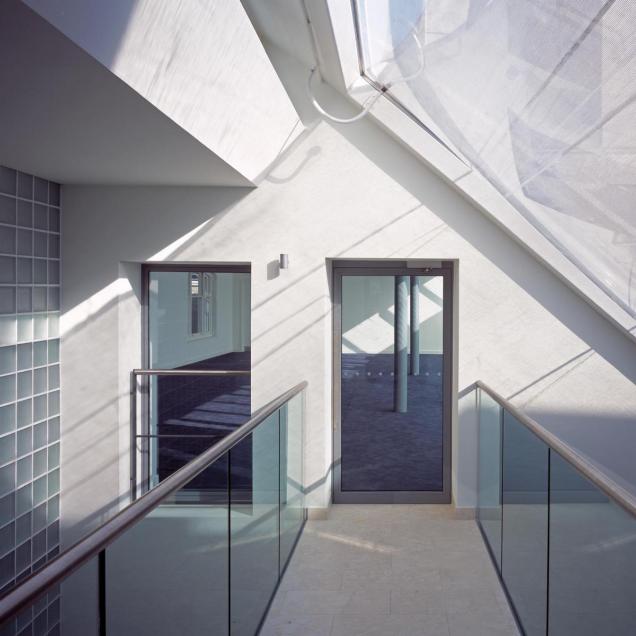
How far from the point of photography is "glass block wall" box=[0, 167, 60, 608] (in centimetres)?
525


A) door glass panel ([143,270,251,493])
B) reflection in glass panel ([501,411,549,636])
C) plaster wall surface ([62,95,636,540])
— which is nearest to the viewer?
reflection in glass panel ([501,411,549,636])

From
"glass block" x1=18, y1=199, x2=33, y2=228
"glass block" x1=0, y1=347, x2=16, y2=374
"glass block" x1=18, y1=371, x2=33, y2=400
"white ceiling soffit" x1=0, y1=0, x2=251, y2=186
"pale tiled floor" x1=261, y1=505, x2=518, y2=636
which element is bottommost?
"pale tiled floor" x1=261, y1=505, x2=518, y2=636

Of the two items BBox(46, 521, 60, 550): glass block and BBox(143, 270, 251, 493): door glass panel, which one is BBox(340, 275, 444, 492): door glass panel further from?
BBox(46, 521, 60, 550): glass block

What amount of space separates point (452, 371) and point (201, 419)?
2.13 m

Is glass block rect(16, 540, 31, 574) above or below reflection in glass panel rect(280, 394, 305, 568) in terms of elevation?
below

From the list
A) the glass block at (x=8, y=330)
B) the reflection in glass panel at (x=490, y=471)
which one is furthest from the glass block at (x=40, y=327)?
the reflection in glass panel at (x=490, y=471)

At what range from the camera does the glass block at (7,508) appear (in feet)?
17.0

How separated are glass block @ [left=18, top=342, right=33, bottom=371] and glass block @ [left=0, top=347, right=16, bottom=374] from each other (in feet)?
0.17

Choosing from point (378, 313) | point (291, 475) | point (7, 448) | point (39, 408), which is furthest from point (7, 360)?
point (378, 313)

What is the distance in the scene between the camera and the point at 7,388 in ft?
17.3

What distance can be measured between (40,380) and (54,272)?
850mm

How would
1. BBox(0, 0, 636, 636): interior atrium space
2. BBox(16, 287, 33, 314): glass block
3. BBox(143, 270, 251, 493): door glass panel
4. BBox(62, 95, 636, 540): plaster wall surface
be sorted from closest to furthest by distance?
1. BBox(0, 0, 636, 636): interior atrium space
2. BBox(16, 287, 33, 314): glass block
3. BBox(62, 95, 636, 540): plaster wall surface
4. BBox(143, 270, 251, 493): door glass panel

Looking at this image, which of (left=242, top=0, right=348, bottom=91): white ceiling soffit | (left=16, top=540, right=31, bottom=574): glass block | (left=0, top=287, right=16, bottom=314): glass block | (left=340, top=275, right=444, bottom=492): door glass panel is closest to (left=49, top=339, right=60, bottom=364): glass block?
(left=0, top=287, right=16, bottom=314): glass block

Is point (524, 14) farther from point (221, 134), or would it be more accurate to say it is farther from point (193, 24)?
point (221, 134)
